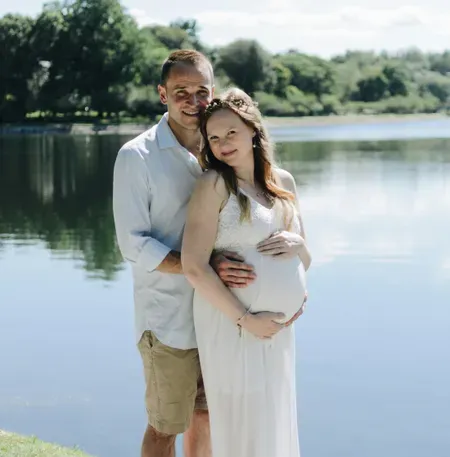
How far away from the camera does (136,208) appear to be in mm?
3496

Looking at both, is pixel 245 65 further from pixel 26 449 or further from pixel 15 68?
pixel 26 449

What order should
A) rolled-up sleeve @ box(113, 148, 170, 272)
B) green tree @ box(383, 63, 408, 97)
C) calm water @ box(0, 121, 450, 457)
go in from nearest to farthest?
1. rolled-up sleeve @ box(113, 148, 170, 272)
2. calm water @ box(0, 121, 450, 457)
3. green tree @ box(383, 63, 408, 97)

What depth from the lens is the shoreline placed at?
60281 millimetres

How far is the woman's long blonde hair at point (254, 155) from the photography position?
3.38 meters

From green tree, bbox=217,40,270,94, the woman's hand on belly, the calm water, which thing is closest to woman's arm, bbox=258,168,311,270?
the woman's hand on belly

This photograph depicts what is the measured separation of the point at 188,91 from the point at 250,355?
1.02m

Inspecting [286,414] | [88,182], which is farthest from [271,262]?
[88,182]

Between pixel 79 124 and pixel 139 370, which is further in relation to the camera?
pixel 79 124

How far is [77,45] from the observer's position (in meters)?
69.4

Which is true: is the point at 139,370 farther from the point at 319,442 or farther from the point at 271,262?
the point at 271,262

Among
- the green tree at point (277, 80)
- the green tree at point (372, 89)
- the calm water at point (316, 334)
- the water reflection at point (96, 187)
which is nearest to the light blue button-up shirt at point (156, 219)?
the calm water at point (316, 334)

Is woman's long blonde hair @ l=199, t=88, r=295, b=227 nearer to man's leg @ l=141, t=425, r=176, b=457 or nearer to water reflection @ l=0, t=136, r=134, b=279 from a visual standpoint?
man's leg @ l=141, t=425, r=176, b=457

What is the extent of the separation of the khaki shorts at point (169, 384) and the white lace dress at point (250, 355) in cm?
11

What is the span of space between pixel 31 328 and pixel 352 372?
3074 mm
